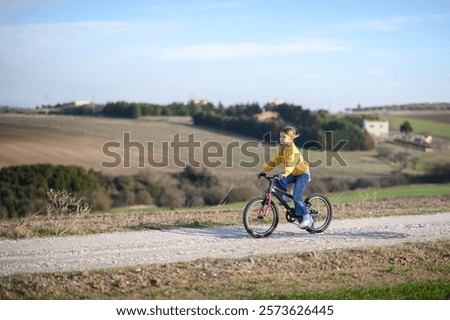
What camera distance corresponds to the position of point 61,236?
415 inches

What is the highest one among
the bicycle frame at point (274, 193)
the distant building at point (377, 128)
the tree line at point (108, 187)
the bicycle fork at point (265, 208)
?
Result: the distant building at point (377, 128)

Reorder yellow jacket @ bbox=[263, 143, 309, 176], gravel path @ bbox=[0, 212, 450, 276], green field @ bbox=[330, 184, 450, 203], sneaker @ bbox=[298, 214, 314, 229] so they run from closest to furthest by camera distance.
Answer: gravel path @ bbox=[0, 212, 450, 276] → yellow jacket @ bbox=[263, 143, 309, 176] → sneaker @ bbox=[298, 214, 314, 229] → green field @ bbox=[330, 184, 450, 203]

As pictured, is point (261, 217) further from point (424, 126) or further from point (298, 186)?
point (424, 126)

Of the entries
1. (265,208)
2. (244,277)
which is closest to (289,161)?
(265,208)

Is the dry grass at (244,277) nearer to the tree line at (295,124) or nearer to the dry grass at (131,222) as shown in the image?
the dry grass at (131,222)

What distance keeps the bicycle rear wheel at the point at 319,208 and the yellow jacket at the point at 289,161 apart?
0.78 meters

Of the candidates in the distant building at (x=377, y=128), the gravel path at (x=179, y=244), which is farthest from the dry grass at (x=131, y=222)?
the distant building at (x=377, y=128)

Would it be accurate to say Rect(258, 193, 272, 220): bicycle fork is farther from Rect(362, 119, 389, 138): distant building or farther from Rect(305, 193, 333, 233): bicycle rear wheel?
Rect(362, 119, 389, 138): distant building

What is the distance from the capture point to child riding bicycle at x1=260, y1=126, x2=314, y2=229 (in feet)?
33.4

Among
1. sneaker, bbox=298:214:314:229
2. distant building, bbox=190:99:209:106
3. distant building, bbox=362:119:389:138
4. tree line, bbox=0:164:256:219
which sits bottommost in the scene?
tree line, bbox=0:164:256:219

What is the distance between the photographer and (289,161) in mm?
10148

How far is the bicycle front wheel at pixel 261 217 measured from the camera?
10445 mm

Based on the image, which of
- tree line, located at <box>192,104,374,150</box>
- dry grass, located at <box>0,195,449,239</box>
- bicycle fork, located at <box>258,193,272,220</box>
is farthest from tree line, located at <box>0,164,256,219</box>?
bicycle fork, located at <box>258,193,272,220</box>

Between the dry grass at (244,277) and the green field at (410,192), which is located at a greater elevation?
the dry grass at (244,277)
